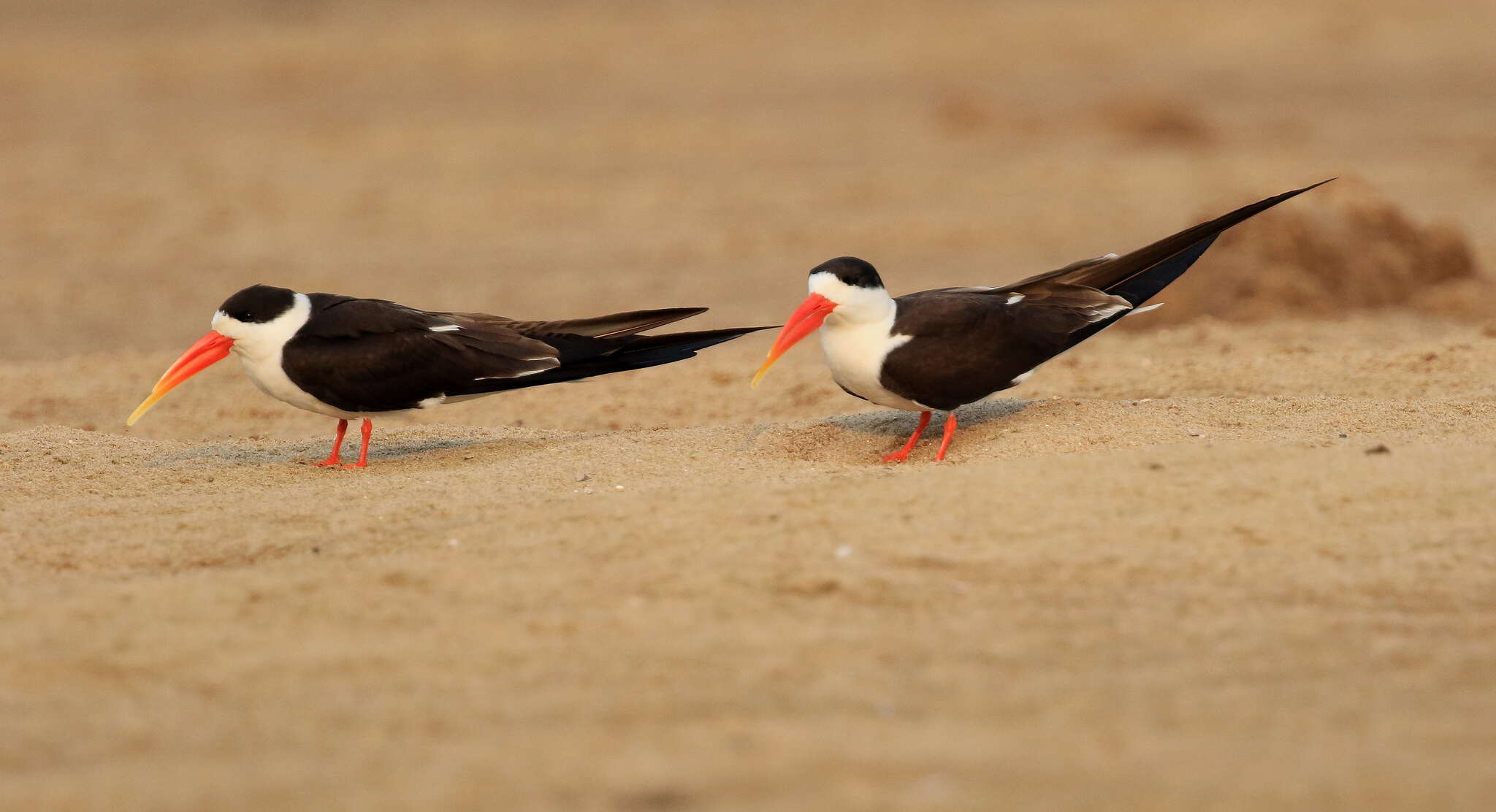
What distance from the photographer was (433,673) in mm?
3441

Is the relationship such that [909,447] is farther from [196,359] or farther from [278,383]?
[196,359]

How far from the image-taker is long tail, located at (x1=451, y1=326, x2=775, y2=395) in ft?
19.0

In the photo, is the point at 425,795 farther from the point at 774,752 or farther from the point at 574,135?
the point at 574,135

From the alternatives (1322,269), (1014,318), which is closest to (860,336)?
(1014,318)

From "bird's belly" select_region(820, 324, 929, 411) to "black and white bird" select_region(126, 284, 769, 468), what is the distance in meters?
0.41

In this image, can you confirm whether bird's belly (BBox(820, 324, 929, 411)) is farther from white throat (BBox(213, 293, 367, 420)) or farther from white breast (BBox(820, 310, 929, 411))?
white throat (BBox(213, 293, 367, 420))

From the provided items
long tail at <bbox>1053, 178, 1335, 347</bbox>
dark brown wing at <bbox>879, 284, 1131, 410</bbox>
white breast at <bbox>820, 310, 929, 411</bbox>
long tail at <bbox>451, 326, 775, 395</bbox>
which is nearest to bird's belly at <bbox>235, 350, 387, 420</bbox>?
long tail at <bbox>451, 326, 775, 395</bbox>

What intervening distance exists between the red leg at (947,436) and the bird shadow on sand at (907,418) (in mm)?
→ 332

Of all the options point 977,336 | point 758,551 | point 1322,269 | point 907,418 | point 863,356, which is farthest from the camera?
point 1322,269

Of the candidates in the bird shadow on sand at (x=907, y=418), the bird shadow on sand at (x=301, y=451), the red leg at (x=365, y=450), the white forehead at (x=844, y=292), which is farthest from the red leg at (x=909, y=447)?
the red leg at (x=365, y=450)

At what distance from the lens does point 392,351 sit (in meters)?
5.64

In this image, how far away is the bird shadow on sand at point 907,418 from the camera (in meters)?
6.00

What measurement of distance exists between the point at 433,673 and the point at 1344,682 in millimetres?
2035

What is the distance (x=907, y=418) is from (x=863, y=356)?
100 centimetres
